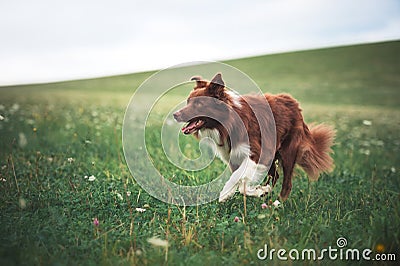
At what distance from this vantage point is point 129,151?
5.25 metres

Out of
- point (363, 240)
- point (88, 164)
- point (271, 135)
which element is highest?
point (271, 135)

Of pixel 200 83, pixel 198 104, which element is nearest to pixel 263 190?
pixel 198 104

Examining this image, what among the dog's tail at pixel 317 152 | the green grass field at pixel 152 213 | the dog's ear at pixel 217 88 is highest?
the dog's ear at pixel 217 88

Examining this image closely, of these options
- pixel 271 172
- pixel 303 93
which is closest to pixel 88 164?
pixel 271 172

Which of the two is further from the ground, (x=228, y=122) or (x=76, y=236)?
(x=228, y=122)

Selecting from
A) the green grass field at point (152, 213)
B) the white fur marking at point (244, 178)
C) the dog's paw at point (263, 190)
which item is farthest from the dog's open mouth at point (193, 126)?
the dog's paw at point (263, 190)

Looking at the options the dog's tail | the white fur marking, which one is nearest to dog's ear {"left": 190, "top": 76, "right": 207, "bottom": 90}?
the white fur marking

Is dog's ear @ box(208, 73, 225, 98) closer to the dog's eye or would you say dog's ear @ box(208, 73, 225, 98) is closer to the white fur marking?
the dog's eye

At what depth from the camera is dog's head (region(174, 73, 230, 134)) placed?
4320 millimetres

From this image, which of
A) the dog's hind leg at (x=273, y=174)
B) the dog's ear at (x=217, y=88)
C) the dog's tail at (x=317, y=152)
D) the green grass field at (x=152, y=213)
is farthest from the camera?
the dog's hind leg at (x=273, y=174)

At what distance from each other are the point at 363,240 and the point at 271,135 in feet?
4.74

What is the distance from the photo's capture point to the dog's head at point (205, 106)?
432 centimetres

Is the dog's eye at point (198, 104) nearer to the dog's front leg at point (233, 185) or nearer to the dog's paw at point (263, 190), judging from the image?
the dog's front leg at point (233, 185)

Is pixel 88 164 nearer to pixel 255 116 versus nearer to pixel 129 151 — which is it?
pixel 129 151
